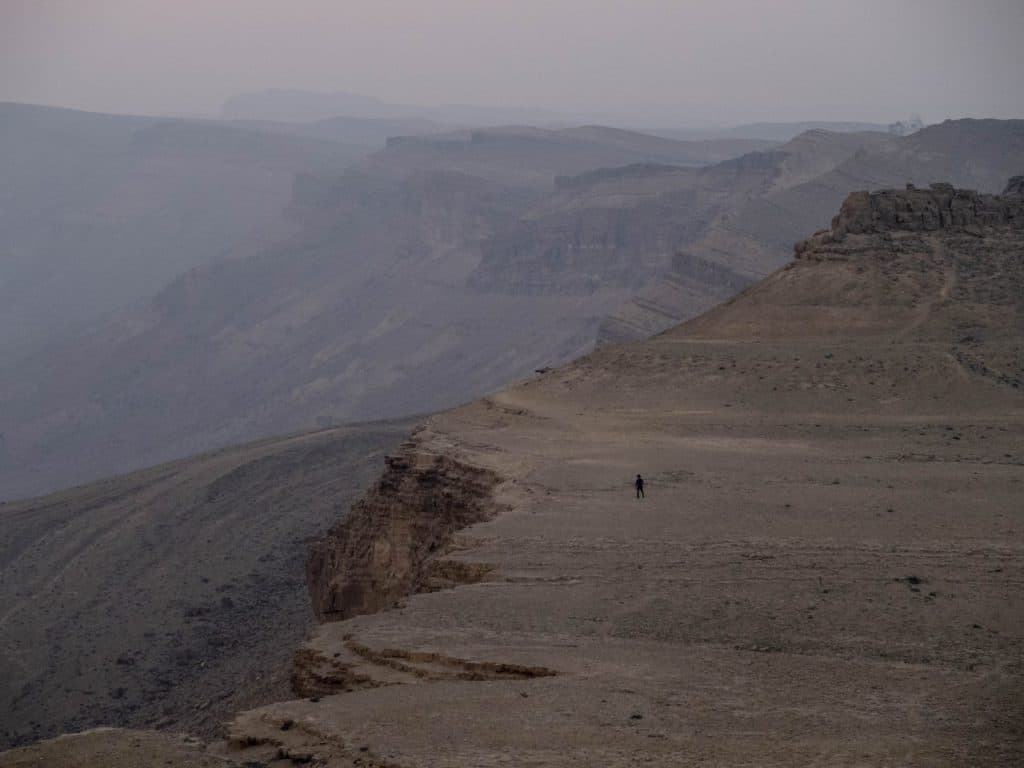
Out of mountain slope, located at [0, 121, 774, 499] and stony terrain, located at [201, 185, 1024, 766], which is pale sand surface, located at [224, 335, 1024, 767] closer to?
stony terrain, located at [201, 185, 1024, 766]

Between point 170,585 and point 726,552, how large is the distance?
19806 millimetres

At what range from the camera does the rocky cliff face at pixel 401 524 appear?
68.4ft

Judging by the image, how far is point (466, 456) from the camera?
21.9m

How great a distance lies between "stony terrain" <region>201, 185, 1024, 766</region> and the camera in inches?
447

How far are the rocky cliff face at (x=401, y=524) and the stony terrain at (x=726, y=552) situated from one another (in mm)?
52

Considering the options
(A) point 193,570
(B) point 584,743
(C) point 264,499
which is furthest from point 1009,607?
(C) point 264,499

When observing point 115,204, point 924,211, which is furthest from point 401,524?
point 115,204

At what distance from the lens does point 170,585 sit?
33250 mm

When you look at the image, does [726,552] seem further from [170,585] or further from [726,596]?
[170,585]

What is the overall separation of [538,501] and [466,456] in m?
2.93

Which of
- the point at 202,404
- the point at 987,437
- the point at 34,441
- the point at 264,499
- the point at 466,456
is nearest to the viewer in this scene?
the point at 466,456

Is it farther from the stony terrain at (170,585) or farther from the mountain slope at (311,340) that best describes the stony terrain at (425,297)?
the stony terrain at (170,585)

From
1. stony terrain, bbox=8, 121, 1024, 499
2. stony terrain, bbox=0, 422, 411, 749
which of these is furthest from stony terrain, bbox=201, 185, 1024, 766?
stony terrain, bbox=8, 121, 1024, 499

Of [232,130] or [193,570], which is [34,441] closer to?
[193,570]
